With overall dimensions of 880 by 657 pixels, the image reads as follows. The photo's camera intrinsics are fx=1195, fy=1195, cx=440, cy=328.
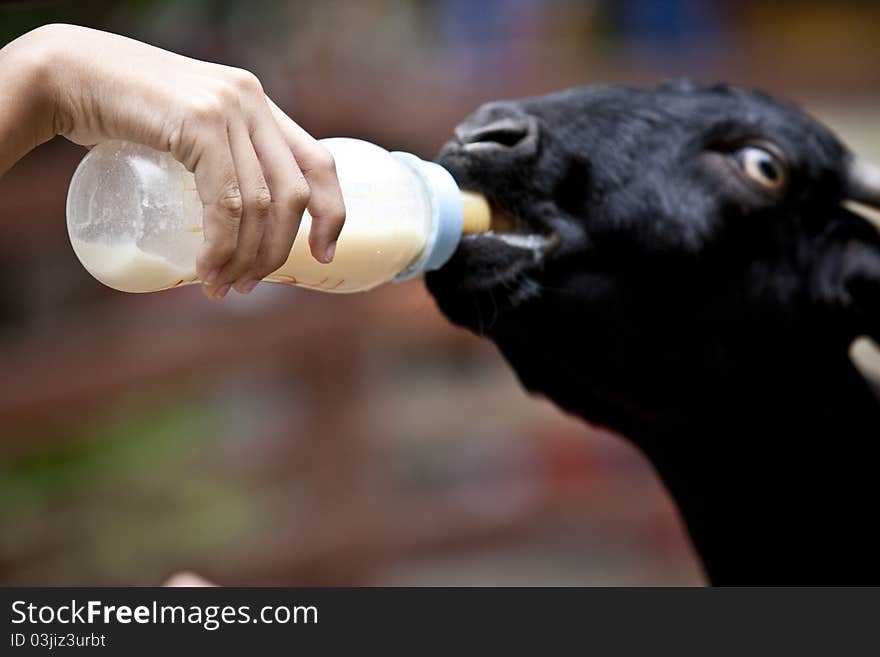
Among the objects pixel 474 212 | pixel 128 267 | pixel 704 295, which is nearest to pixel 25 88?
pixel 128 267

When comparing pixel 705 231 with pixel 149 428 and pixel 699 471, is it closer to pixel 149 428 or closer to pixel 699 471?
pixel 699 471

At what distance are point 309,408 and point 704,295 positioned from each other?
2.26m

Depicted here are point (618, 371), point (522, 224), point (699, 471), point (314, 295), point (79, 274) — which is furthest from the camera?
point (79, 274)

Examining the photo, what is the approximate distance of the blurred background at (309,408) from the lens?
A: 324cm

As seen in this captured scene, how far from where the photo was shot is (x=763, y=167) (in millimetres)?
1373

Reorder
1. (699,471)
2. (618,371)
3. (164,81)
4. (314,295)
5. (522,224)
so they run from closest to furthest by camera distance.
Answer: (164,81)
(522,224)
(618,371)
(699,471)
(314,295)

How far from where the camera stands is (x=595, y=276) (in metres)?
1.33

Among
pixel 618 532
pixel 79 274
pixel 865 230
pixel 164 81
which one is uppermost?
pixel 79 274

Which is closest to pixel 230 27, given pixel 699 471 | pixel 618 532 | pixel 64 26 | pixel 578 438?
pixel 578 438

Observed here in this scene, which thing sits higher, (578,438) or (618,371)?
(578,438)

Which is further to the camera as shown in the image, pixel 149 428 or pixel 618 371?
pixel 149 428

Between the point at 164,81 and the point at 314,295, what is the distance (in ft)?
8.51

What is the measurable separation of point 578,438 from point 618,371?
2629 millimetres

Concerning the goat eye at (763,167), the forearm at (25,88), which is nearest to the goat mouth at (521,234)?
the goat eye at (763,167)
